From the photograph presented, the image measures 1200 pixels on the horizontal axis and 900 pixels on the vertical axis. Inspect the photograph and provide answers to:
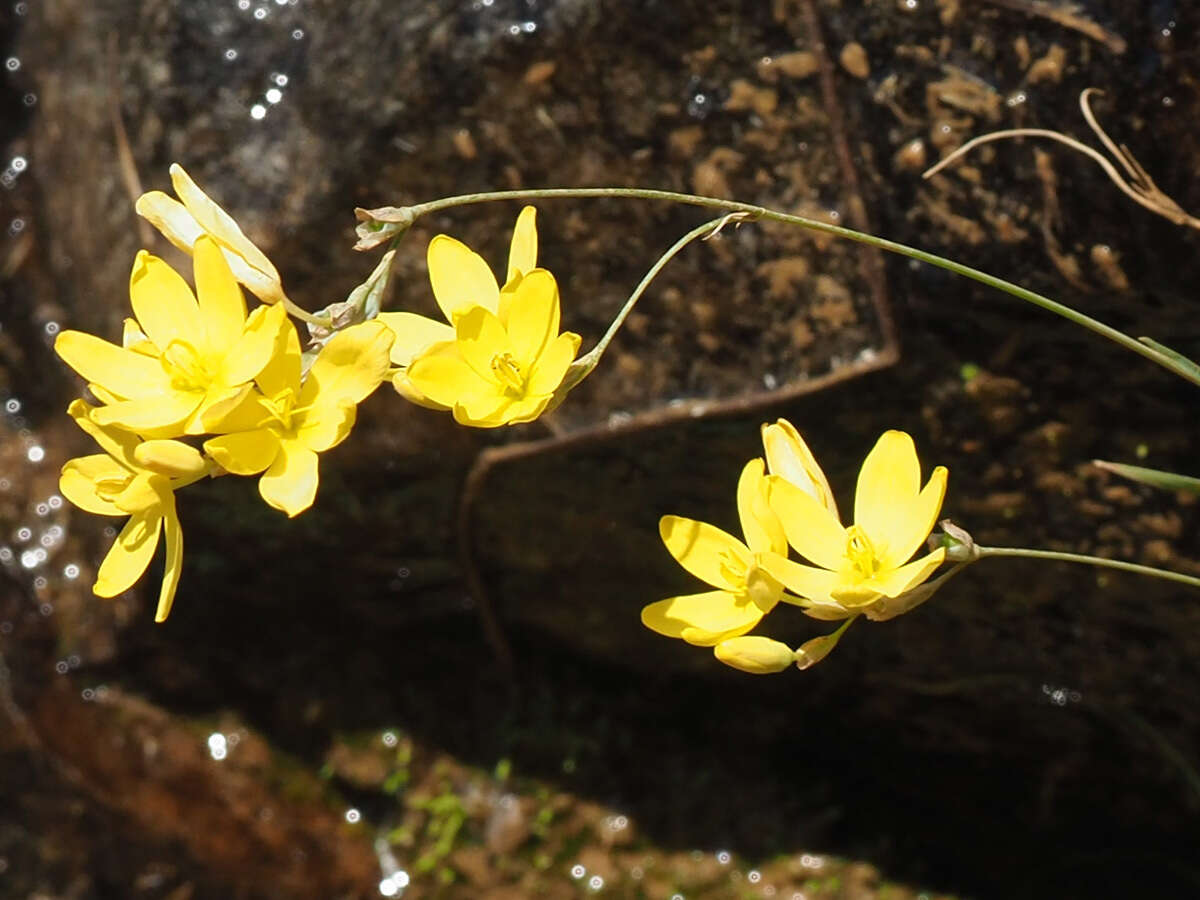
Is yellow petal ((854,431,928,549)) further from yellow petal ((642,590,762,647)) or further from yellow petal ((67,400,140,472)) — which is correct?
yellow petal ((67,400,140,472))

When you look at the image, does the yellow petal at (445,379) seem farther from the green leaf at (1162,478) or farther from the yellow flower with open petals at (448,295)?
the green leaf at (1162,478)

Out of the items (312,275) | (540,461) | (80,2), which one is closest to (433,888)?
(540,461)

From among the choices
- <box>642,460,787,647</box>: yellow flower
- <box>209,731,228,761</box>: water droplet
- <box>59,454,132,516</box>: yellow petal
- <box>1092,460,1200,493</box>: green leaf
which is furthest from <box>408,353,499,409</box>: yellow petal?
<box>209,731,228,761</box>: water droplet

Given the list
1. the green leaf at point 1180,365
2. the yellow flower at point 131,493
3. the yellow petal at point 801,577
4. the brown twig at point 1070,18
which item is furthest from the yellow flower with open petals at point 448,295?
the brown twig at point 1070,18

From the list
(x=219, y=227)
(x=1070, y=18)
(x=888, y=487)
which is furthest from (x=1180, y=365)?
(x=219, y=227)

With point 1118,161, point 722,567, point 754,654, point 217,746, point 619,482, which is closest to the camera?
point 754,654

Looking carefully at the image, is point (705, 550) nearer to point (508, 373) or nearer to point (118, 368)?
point (508, 373)
